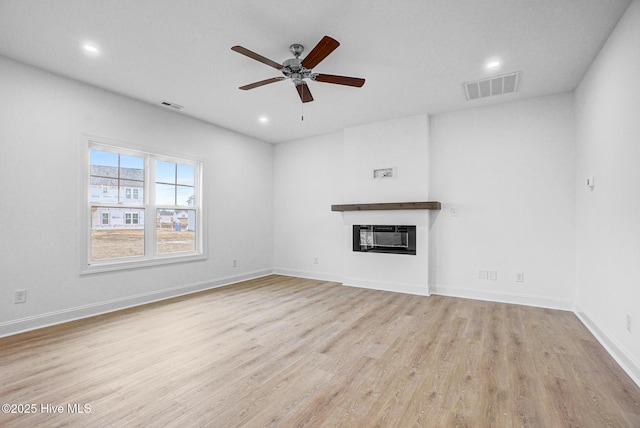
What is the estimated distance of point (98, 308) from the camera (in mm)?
3701

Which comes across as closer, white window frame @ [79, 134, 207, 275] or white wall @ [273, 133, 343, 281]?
white window frame @ [79, 134, 207, 275]

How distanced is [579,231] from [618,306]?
4.91ft

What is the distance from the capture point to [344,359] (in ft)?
8.26

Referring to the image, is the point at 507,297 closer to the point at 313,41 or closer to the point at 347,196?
the point at 347,196

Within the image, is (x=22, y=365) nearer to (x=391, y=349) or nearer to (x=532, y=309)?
(x=391, y=349)

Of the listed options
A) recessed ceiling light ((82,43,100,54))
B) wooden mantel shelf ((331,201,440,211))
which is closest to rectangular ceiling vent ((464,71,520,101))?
wooden mantel shelf ((331,201,440,211))

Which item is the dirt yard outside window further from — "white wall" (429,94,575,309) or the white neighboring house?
"white wall" (429,94,575,309)

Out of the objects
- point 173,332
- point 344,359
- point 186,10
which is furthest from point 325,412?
point 186,10

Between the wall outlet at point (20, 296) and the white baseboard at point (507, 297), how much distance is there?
205 inches

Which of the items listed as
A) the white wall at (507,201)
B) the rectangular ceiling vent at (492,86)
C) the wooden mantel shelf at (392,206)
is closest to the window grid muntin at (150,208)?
the wooden mantel shelf at (392,206)

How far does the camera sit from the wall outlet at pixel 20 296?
3087 millimetres

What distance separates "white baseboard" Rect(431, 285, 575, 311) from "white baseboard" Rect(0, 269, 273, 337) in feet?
12.4

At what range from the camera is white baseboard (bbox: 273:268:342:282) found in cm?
574

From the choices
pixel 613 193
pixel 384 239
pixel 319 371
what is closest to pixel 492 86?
pixel 613 193
